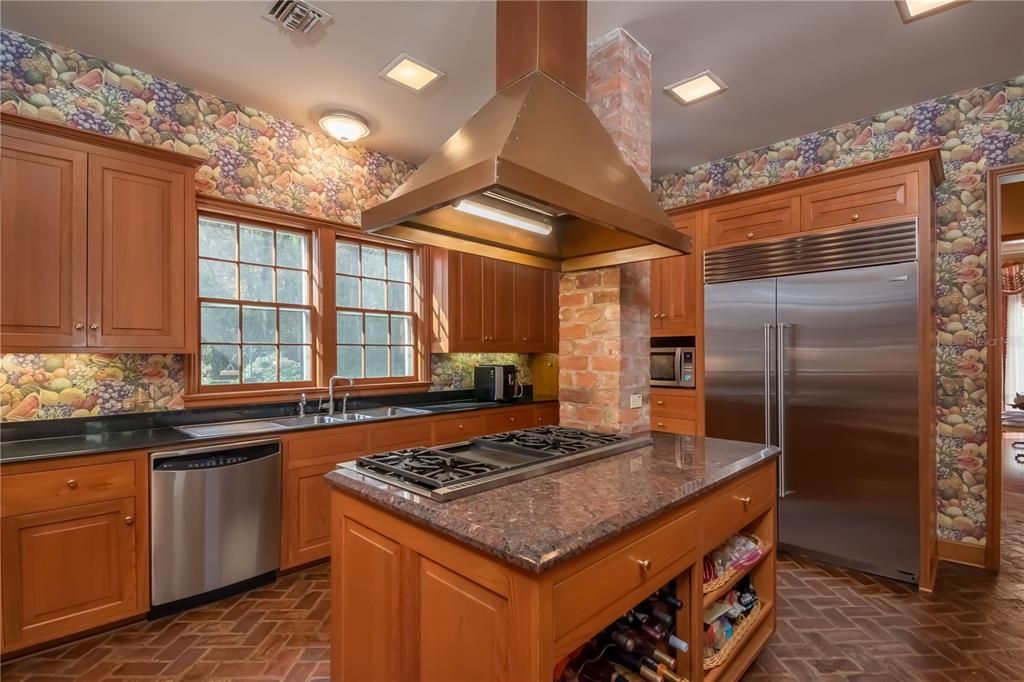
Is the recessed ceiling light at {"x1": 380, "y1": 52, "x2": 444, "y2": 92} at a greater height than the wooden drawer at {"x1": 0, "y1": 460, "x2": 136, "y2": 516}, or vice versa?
the recessed ceiling light at {"x1": 380, "y1": 52, "x2": 444, "y2": 92}

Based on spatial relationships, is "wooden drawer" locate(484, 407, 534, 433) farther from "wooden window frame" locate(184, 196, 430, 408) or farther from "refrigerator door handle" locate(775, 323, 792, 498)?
"refrigerator door handle" locate(775, 323, 792, 498)

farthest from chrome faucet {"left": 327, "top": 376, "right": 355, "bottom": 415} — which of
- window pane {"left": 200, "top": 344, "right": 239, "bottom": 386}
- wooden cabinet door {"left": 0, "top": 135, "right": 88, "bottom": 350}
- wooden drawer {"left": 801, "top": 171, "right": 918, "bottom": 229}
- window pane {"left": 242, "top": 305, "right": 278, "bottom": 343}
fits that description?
wooden drawer {"left": 801, "top": 171, "right": 918, "bottom": 229}

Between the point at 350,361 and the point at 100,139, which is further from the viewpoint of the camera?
the point at 350,361

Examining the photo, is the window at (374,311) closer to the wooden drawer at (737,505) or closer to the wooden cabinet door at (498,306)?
the wooden cabinet door at (498,306)

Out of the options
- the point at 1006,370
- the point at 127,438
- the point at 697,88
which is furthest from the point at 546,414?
the point at 1006,370

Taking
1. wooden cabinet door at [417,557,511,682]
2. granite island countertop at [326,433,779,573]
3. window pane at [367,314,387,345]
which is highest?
window pane at [367,314,387,345]

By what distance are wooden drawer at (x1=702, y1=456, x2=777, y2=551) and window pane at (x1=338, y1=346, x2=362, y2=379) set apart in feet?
9.53

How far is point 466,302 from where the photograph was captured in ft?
13.5

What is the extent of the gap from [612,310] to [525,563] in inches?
58.0

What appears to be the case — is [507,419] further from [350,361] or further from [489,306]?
[350,361]

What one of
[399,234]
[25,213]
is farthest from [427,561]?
[25,213]

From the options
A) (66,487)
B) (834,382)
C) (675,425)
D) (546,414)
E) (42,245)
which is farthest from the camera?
(546,414)

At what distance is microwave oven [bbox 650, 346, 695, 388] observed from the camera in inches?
141

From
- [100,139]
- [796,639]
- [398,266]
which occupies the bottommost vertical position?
[796,639]
